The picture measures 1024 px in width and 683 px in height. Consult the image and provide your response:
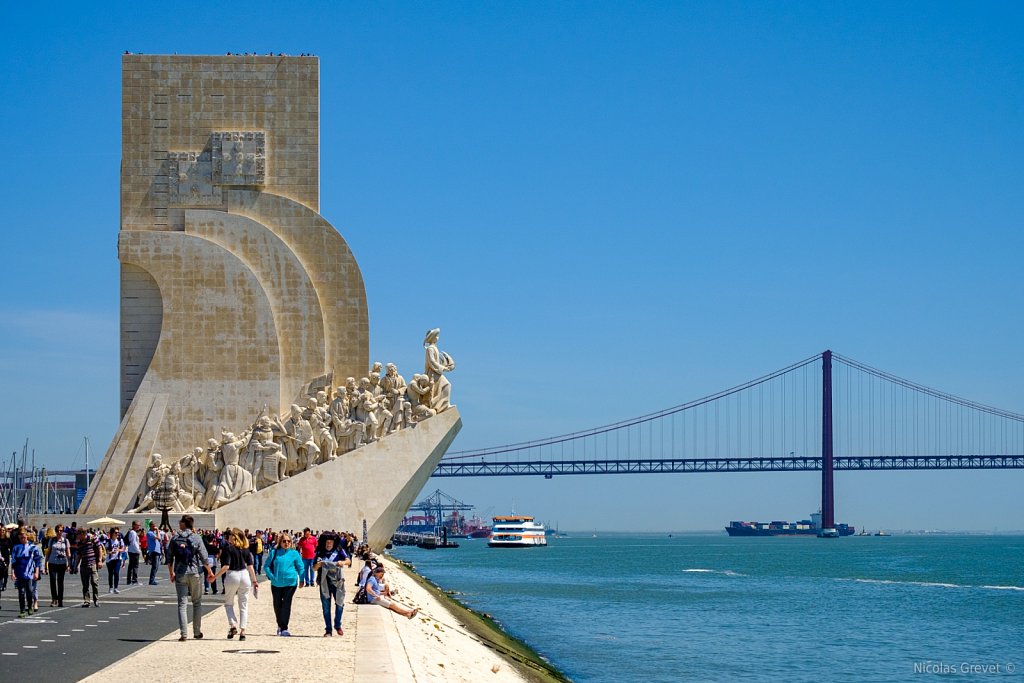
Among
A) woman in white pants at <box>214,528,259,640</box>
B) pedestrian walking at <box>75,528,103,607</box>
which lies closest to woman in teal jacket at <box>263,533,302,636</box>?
woman in white pants at <box>214,528,259,640</box>

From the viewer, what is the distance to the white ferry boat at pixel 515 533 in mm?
81375

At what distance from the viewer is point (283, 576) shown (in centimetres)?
977

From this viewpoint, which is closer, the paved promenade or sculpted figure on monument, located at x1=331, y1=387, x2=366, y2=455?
the paved promenade

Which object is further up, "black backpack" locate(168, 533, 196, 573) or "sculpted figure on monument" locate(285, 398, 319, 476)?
"sculpted figure on monument" locate(285, 398, 319, 476)

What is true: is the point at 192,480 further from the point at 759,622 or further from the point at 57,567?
the point at 57,567

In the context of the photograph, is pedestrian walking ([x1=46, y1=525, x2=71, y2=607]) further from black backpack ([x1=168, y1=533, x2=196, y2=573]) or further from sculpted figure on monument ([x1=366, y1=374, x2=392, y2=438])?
sculpted figure on monument ([x1=366, y1=374, x2=392, y2=438])

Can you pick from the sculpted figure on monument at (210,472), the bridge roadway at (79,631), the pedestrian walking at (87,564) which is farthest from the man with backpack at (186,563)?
the sculpted figure on monument at (210,472)

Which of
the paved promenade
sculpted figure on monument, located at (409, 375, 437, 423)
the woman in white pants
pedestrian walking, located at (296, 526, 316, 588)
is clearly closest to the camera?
the paved promenade

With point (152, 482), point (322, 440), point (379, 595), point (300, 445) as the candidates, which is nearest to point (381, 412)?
point (322, 440)

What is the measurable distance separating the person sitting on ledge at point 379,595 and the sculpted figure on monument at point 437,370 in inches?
413

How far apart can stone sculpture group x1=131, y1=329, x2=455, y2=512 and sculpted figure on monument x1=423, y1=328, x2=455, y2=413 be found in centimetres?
2

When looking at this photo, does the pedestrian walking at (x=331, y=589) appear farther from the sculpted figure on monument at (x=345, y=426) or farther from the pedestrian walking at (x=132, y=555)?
the sculpted figure on monument at (x=345, y=426)

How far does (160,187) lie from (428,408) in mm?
6142

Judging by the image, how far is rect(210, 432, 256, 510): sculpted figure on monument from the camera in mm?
22094
